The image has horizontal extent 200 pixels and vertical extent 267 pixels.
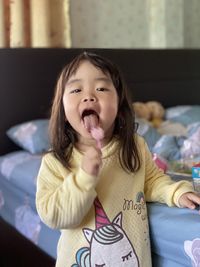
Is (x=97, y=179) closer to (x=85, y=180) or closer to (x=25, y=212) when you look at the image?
(x=85, y=180)

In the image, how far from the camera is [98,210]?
0.95m

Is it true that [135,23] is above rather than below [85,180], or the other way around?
above

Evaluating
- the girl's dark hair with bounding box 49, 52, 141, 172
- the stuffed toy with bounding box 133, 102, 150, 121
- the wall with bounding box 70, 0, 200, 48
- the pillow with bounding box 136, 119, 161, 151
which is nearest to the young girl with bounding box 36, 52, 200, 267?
the girl's dark hair with bounding box 49, 52, 141, 172

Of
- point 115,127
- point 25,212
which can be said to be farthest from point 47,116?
point 115,127

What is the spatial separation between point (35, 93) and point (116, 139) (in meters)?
1.30

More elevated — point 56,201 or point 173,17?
point 173,17

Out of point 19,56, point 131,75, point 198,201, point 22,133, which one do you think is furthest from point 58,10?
point 198,201

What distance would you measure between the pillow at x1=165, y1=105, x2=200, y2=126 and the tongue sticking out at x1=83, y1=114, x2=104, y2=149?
61.6 inches

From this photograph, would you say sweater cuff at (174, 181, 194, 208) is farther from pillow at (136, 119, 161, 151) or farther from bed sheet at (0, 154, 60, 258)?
pillow at (136, 119, 161, 151)

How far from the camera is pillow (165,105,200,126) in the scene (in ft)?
8.05

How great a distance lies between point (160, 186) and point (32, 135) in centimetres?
109

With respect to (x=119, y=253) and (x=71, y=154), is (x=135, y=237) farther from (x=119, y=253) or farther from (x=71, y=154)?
(x=71, y=154)

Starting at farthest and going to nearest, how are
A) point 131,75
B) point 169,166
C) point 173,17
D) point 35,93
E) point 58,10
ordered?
1. point 173,17
2. point 131,75
3. point 58,10
4. point 35,93
5. point 169,166

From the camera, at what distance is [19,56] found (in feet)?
7.24
